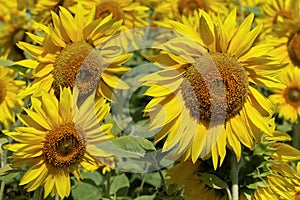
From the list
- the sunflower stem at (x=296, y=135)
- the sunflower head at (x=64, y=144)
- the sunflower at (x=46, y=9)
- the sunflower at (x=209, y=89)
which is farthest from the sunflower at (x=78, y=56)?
the sunflower stem at (x=296, y=135)

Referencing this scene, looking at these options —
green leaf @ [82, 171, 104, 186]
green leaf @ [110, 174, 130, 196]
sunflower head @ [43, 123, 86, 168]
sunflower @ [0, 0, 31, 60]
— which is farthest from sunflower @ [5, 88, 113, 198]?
sunflower @ [0, 0, 31, 60]

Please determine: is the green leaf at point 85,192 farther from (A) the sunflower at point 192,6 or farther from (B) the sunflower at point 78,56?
(A) the sunflower at point 192,6

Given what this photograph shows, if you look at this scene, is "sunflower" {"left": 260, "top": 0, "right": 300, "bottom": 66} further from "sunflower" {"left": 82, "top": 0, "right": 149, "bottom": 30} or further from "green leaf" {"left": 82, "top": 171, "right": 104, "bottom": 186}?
"green leaf" {"left": 82, "top": 171, "right": 104, "bottom": 186}

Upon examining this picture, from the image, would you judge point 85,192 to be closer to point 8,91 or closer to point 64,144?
point 8,91

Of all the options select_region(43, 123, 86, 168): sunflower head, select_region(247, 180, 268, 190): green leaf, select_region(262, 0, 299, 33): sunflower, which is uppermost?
select_region(262, 0, 299, 33): sunflower

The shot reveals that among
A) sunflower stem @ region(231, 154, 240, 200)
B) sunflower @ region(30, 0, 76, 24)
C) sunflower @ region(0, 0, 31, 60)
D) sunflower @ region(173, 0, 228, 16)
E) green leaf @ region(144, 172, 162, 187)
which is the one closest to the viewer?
sunflower stem @ region(231, 154, 240, 200)

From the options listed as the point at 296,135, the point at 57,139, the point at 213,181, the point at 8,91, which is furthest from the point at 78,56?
the point at 296,135
